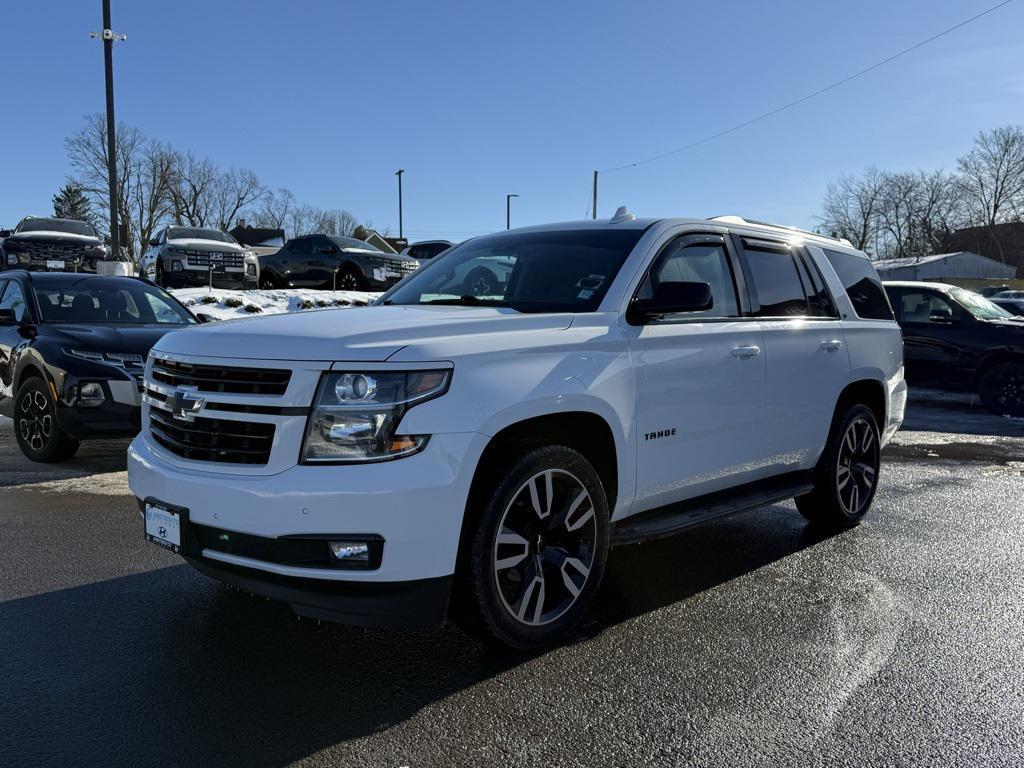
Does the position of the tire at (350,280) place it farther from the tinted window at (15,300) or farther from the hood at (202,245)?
the tinted window at (15,300)

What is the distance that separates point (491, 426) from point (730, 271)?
220cm

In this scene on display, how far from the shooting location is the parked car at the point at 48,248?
18609mm

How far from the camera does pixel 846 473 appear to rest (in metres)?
5.69

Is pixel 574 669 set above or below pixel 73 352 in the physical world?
below

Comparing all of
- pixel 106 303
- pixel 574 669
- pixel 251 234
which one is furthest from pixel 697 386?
pixel 251 234

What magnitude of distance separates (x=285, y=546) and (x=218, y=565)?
1.22ft

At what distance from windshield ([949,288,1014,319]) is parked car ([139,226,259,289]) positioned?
14.0m

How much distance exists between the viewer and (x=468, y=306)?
4363 mm

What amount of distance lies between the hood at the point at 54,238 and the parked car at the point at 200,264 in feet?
5.23

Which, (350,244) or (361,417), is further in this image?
(350,244)

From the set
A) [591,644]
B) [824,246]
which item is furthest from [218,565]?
[824,246]

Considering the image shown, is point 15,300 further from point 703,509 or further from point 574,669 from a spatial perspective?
point 574,669

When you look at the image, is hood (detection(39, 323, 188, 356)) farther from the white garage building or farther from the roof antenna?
the white garage building

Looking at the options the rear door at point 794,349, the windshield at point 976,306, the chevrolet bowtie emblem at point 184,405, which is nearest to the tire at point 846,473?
the rear door at point 794,349
